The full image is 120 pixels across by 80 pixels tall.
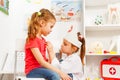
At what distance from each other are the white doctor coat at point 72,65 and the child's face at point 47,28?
30 centimetres

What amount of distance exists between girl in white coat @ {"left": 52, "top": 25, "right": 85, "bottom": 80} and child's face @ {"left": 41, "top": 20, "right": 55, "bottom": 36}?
A: 19 cm

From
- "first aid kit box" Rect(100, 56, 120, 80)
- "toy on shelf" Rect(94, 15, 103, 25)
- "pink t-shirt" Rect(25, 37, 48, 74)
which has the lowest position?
"first aid kit box" Rect(100, 56, 120, 80)

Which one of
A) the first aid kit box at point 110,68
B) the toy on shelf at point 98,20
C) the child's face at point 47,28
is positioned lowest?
the first aid kit box at point 110,68

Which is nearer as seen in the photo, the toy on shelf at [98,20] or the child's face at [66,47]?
the child's face at [66,47]

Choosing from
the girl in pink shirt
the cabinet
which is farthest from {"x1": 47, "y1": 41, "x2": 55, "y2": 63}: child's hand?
the cabinet

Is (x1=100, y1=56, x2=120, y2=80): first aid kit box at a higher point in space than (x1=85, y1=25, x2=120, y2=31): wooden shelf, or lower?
lower

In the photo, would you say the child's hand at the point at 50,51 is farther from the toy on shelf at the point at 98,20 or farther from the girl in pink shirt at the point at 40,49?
the toy on shelf at the point at 98,20

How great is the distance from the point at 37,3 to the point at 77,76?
0.89 metres

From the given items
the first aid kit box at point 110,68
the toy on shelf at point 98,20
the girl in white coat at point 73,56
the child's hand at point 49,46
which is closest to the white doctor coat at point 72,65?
the girl in white coat at point 73,56

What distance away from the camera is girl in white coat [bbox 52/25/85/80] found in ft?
7.67

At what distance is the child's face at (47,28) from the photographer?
2.39 m

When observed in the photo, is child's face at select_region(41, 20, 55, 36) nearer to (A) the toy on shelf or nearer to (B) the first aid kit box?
(A) the toy on shelf

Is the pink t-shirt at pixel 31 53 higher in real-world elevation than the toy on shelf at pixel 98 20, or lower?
lower

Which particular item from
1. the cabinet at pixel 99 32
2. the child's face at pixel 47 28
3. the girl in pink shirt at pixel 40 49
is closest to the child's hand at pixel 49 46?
the girl in pink shirt at pixel 40 49
